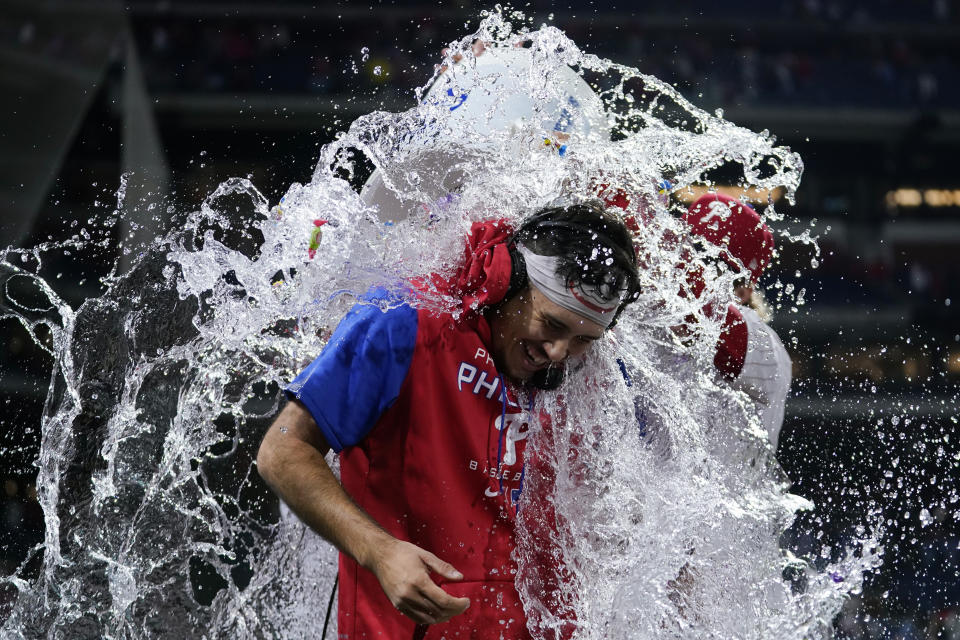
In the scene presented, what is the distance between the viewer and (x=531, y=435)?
235cm

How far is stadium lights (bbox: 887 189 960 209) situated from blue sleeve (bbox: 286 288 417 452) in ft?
38.8

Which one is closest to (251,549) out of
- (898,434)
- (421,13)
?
(898,434)

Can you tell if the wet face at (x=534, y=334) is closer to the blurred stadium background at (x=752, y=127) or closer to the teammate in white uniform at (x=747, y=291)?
the teammate in white uniform at (x=747, y=291)

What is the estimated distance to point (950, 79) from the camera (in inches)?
548

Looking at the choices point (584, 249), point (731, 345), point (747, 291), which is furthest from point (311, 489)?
point (747, 291)

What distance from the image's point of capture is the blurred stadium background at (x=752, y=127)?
7562 millimetres

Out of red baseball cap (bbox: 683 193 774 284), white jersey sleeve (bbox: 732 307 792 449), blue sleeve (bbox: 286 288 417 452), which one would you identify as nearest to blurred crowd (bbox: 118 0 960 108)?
red baseball cap (bbox: 683 193 774 284)

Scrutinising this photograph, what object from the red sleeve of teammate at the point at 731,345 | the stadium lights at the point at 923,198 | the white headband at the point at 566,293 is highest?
the white headband at the point at 566,293

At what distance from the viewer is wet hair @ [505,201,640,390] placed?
222cm

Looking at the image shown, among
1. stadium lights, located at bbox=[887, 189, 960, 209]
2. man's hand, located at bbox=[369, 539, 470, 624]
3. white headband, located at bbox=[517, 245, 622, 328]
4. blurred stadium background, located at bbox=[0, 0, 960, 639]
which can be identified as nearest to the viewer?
man's hand, located at bbox=[369, 539, 470, 624]

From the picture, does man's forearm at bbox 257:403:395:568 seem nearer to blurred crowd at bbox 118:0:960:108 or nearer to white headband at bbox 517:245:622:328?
white headband at bbox 517:245:622:328

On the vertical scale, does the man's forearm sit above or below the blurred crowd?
above

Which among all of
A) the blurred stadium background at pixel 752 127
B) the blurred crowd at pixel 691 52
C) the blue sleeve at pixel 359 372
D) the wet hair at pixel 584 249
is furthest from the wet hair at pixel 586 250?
the blurred crowd at pixel 691 52

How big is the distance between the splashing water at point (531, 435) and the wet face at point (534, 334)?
0.15 metres
